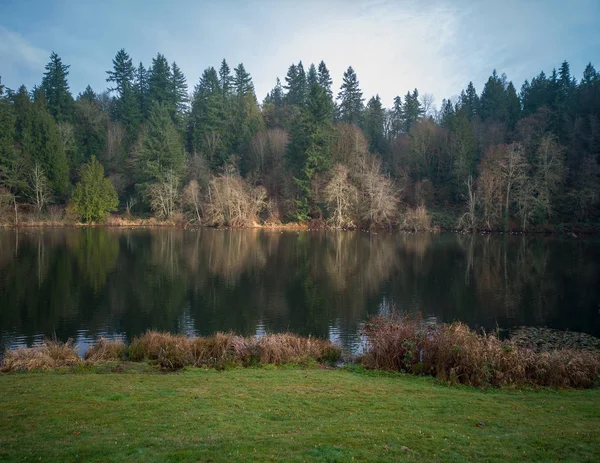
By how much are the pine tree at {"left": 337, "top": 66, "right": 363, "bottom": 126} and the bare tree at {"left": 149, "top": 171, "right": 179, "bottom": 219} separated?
3837 centimetres

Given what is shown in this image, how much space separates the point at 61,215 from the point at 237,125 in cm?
3486

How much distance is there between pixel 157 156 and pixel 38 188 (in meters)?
17.8

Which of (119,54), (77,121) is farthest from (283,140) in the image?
(119,54)

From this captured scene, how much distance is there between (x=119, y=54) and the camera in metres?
90.1

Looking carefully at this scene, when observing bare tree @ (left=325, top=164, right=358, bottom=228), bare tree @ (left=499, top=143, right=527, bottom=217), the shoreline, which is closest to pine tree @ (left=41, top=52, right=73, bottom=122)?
the shoreline

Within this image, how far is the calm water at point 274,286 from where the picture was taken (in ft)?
62.4

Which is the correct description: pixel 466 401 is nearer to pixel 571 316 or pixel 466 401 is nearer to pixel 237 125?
pixel 571 316

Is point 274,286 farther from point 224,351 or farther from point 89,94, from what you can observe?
point 89,94

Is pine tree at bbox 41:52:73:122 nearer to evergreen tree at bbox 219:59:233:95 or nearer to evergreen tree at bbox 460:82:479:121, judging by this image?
evergreen tree at bbox 219:59:233:95

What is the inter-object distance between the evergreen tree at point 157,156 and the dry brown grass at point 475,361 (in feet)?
204

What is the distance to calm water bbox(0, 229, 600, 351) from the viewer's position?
19.0 m

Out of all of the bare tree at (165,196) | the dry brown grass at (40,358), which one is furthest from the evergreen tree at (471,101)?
the dry brown grass at (40,358)

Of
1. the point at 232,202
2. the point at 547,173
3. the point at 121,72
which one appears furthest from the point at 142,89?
the point at 547,173

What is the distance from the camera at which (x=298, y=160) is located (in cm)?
6994
